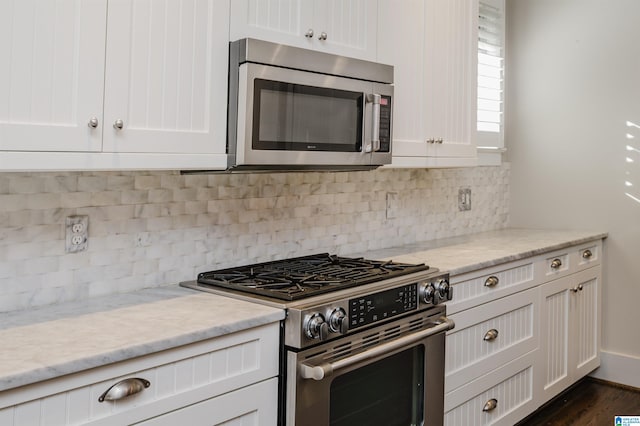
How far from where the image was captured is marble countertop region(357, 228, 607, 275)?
2.58 m

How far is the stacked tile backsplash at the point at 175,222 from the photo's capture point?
1.73m

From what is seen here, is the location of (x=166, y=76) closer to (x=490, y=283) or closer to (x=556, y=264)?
(x=490, y=283)

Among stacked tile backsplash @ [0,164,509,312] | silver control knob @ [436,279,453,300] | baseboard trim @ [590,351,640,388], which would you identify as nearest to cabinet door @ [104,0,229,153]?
stacked tile backsplash @ [0,164,509,312]

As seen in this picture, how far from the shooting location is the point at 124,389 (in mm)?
1324

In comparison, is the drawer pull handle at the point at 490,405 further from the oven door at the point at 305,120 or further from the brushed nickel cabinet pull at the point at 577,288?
the oven door at the point at 305,120

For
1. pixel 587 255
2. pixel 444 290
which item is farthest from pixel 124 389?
pixel 587 255

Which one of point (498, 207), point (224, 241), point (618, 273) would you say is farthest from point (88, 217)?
point (618, 273)

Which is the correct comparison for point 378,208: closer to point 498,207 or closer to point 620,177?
point 498,207

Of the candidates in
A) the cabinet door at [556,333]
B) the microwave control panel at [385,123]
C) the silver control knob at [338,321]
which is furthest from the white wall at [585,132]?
the silver control knob at [338,321]

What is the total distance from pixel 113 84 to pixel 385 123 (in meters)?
1.07

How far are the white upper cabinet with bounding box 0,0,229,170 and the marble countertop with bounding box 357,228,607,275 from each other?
45.6 inches

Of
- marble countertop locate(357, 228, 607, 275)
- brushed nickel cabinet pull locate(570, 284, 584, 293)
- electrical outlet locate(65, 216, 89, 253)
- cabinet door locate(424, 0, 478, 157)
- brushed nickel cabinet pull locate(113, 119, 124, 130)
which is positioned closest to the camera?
brushed nickel cabinet pull locate(113, 119, 124, 130)

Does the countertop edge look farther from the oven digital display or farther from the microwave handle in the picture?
the microwave handle

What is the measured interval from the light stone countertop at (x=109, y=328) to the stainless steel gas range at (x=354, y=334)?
0.10m
